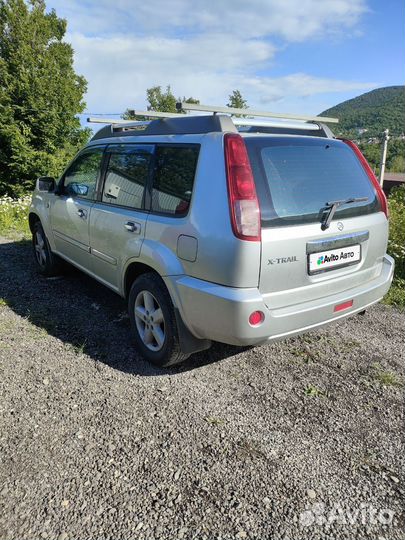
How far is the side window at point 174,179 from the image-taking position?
108 inches

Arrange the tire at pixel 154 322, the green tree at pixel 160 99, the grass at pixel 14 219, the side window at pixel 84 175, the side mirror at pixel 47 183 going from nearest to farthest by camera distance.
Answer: the tire at pixel 154 322
the side window at pixel 84 175
the side mirror at pixel 47 183
the grass at pixel 14 219
the green tree at pixel 160 99

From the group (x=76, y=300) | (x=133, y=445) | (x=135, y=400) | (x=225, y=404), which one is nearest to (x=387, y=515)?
(x=225, y=404)

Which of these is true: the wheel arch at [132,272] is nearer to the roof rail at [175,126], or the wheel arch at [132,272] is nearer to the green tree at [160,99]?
the roof rail at [175,126]

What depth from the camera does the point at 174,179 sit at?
2.89 m

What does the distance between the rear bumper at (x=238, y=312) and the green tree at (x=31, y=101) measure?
1168 centimetres

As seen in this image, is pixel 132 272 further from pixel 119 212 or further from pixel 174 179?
pixel 174 179

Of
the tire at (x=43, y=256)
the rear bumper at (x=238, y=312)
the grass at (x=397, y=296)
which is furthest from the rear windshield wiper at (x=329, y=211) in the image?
the tire at (x=43, y=256)

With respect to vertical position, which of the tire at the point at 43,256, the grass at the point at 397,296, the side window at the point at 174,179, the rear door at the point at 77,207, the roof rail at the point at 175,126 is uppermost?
the roof rail at the point at 175,126

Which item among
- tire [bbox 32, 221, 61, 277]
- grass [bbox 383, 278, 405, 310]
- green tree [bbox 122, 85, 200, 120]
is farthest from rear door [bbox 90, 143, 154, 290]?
green tree [bbox 122, 85, 200, 120]

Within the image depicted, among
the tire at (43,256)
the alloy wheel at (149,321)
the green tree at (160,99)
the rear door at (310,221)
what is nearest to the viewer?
the rear door at (310,221)

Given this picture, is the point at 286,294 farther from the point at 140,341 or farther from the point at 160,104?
the point at 160,104

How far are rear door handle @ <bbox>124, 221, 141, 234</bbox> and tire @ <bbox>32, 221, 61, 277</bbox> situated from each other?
2.28 meters

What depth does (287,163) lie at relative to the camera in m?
2.66

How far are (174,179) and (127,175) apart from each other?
759mm
